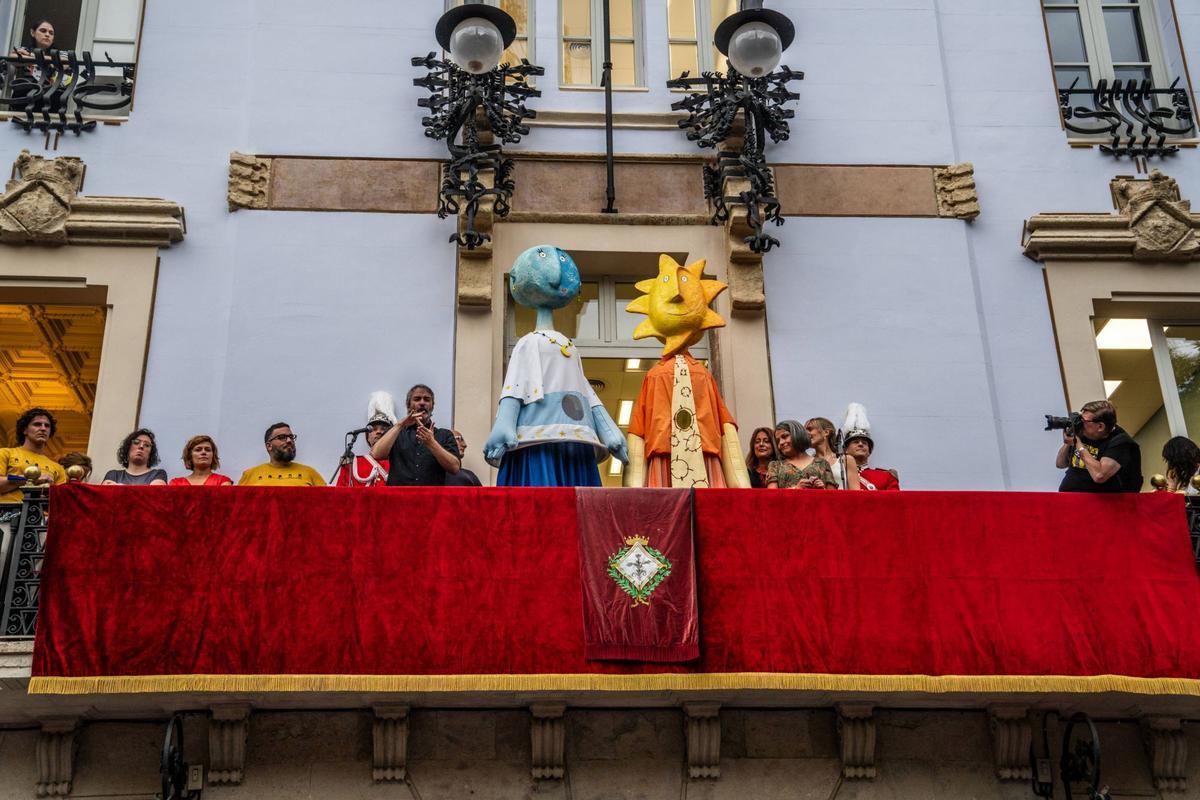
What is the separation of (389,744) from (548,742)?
98 cm

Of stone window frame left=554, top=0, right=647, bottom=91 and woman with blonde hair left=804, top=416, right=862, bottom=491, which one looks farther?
stone window frame left=554, top=0, right=647, bottom=91

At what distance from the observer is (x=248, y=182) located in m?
10.8

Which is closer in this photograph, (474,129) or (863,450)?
(863,450)

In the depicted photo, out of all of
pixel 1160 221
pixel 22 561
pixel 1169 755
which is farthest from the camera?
pixel 1160 221

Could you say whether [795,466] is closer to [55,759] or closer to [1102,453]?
[1102,453]

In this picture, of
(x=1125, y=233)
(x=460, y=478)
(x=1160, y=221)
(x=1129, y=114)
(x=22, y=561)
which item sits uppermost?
(x=1129, y=114)

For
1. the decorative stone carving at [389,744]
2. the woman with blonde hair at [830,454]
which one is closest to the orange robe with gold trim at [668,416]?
the woman with blonde hair at [830,454]

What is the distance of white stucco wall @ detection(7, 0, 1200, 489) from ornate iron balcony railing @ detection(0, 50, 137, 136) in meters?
0.20

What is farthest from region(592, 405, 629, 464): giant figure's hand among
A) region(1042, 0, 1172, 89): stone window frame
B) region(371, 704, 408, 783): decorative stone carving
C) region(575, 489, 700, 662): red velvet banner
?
region(1042, 0, 1172, 89): stone window frame

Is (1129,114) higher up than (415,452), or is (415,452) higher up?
(1129,114)

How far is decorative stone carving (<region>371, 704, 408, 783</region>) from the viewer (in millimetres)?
8266

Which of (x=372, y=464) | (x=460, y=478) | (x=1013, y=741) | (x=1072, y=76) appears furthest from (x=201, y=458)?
(x=1072, y=76)

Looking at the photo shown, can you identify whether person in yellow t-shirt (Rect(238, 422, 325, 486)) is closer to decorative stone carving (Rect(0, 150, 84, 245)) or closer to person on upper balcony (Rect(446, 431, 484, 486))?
person on upper balcony (Rect(446, 431, 484, 486))

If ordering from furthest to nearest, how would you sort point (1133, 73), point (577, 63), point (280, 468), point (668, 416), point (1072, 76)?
point (1133, 73) → point (1072, 76) → point (577, 63) → point (280, 468) → point (668, 416)
